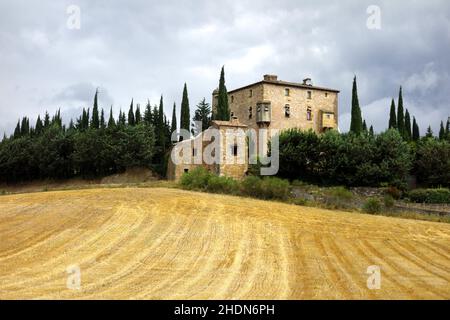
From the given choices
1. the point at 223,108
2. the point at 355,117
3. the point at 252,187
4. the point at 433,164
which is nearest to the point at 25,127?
the point at 223,108

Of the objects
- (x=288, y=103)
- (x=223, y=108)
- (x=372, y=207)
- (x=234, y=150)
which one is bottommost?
(x=372, y=207)

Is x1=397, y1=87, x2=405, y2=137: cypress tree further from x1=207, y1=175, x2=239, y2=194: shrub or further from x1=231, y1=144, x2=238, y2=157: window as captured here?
x1=207, y1=175, x2=239, y2=194: shrub

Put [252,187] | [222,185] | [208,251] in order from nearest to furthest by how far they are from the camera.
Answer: [208,251] < [252,187] < [222,185]

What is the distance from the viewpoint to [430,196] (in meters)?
38.8

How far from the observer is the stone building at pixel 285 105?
198 feet

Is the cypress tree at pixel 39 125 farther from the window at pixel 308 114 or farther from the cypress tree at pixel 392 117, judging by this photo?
the cypress tree at pixel 392 117

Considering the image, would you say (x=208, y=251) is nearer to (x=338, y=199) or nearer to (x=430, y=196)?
(x=338, y=199)

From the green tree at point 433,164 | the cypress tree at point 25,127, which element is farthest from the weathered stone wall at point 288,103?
the cypress tree at point 25,127

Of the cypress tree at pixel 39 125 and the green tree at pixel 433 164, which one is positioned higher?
the cypress tree at pixel 39 125

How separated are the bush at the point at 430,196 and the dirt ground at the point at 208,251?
15157mm

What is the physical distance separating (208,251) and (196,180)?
19.1m

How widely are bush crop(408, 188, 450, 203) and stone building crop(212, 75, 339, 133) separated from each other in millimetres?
23776

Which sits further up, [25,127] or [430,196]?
[25,127]
